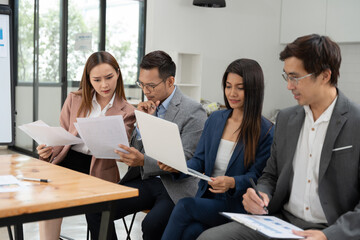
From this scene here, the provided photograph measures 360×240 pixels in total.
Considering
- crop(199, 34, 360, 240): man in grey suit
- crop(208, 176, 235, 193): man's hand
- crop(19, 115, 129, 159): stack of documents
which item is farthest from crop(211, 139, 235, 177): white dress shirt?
crop(19, 115, 129, 159): stack of documents

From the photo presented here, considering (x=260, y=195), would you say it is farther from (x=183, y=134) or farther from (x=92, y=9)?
(x=92, y=9)

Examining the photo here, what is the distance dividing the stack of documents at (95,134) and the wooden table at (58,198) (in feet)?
1.19

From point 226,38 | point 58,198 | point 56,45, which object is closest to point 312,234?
point 58,198

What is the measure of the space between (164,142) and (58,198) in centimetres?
65

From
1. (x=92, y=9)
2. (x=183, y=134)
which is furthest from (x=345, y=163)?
(x=92, y=9)

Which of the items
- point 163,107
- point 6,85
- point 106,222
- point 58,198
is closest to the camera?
point 58,198

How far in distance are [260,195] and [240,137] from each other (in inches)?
16.8

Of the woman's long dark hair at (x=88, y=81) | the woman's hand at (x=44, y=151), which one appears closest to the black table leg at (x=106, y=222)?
the woman's hand at (x=44, y=151)

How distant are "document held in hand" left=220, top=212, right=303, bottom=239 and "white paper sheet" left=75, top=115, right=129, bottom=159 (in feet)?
2.66

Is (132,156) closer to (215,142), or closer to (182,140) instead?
(182,140)

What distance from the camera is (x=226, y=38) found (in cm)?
752

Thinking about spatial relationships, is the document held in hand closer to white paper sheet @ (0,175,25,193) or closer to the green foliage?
white paper sheet @ (0,175,25,193)

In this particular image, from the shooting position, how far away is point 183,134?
2523mm

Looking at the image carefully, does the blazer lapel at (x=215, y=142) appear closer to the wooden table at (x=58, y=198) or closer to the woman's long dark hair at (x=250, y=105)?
the woman's long dark hair at (x=250, y=105)
